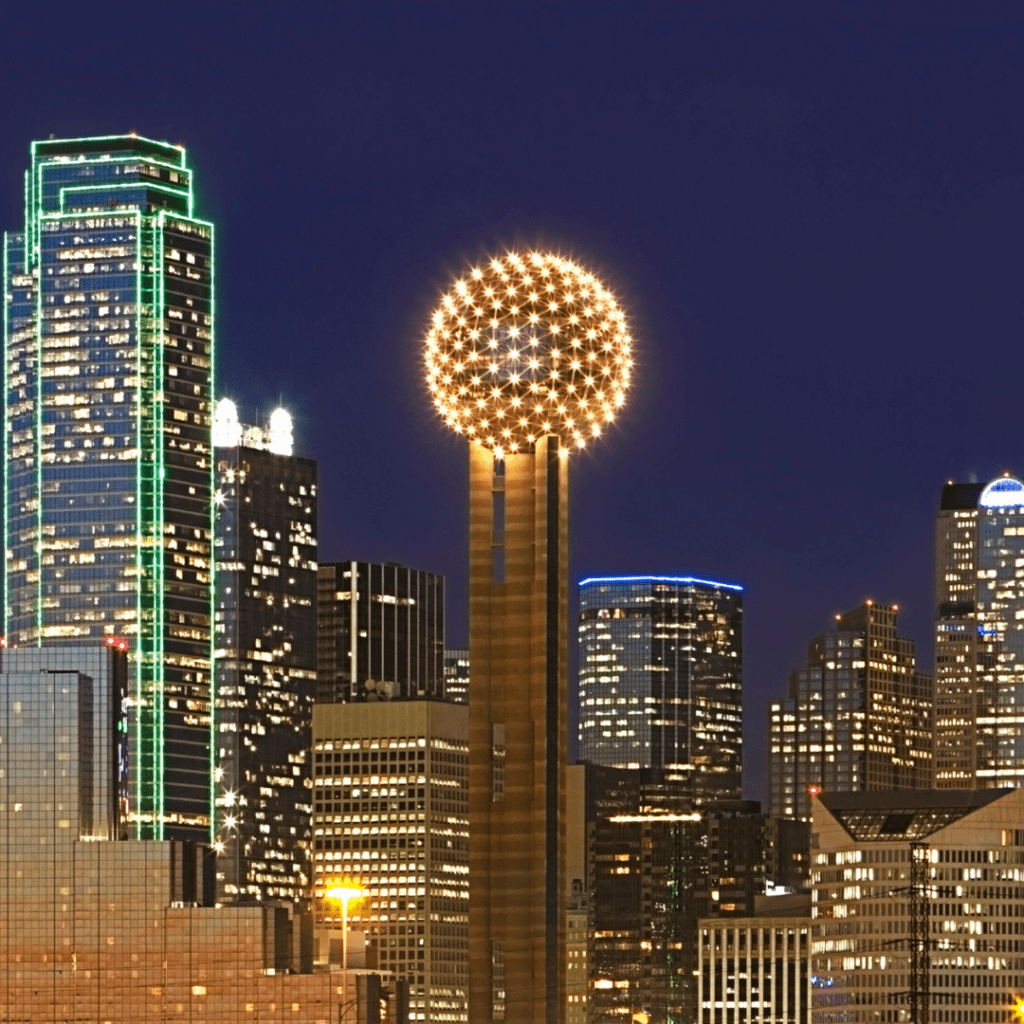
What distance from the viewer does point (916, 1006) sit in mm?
178500

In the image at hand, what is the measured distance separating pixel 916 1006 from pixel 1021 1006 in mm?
20240

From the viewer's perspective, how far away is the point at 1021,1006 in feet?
647

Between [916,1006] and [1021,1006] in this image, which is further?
[1021,1006]

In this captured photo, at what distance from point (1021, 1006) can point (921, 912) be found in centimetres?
1328

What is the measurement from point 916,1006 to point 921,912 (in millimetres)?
9403

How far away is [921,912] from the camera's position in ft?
614
